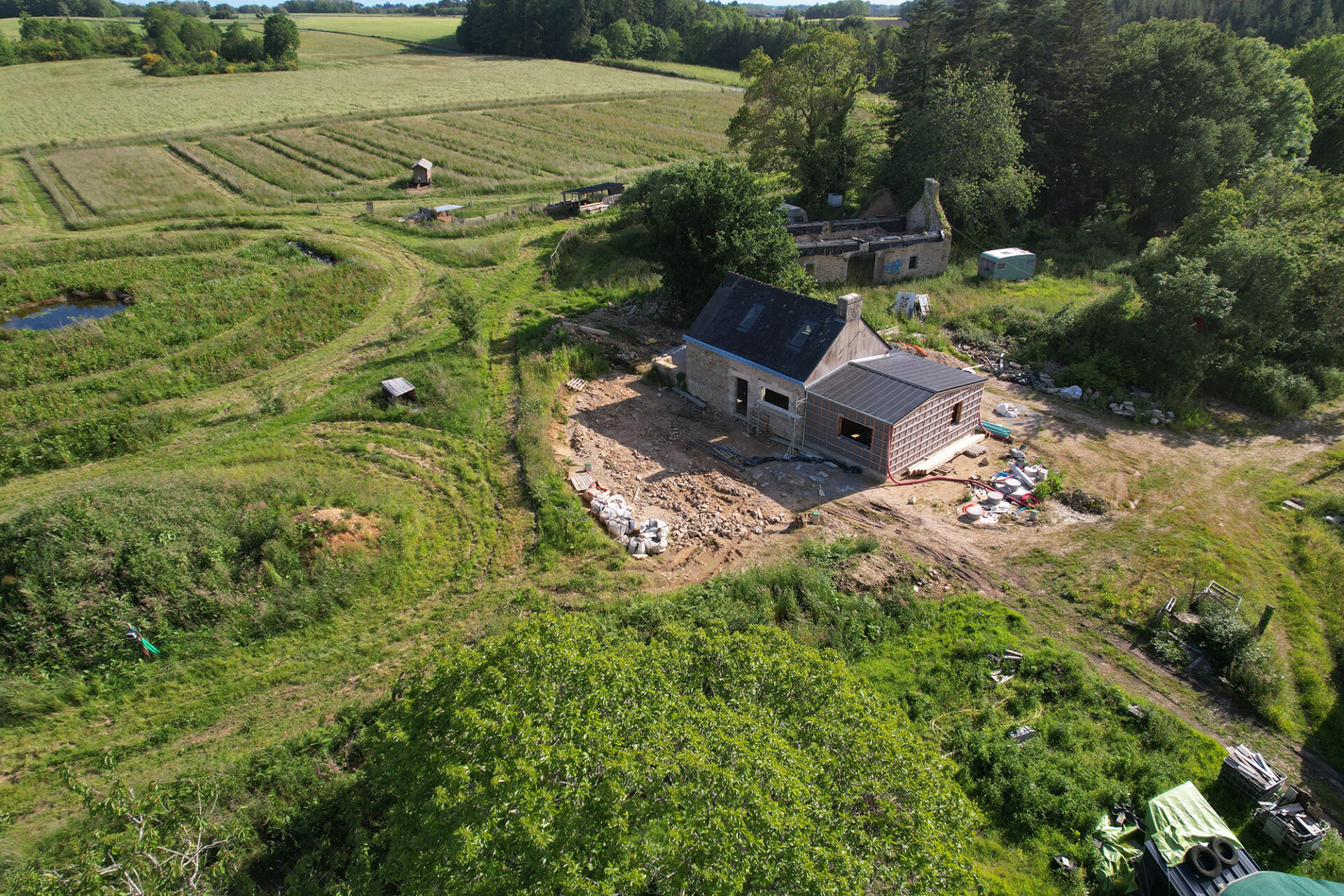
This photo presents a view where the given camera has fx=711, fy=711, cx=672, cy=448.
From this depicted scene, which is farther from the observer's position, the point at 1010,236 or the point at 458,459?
the point at 1010,236

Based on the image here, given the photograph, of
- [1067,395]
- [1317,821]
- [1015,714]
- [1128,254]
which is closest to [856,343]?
[1067,395]

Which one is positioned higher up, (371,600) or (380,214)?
(380,214)

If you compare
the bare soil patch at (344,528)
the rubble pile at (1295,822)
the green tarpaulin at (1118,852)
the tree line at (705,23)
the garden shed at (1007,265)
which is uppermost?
the tree line at (705,23)

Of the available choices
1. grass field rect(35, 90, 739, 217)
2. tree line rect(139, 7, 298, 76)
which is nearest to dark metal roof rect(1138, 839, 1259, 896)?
grass field rect(35, 90, 739, 217)

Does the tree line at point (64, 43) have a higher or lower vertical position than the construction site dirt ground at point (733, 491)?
higher

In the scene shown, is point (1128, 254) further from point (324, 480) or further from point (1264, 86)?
point (324, 480)

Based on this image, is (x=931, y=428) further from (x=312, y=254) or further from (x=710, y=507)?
(x=312, y=254)

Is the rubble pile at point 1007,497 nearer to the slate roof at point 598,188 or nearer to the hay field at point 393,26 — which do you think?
the slate roof at point 598,188

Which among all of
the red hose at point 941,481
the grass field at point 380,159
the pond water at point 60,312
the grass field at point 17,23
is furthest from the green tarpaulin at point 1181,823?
the grass field at point 17,23
